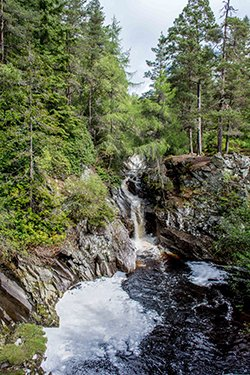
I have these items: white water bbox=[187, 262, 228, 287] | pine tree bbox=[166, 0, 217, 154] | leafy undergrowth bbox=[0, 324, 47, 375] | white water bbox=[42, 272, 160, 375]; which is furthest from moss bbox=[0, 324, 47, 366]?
pine tree bbox=[166, 0, 217, 154]

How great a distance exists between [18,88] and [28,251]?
5885mm

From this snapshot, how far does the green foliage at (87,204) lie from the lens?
9.92m

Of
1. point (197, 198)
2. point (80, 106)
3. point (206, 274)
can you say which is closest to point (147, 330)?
point (206, 274)

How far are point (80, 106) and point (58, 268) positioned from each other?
1184 cm

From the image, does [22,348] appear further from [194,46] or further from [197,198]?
[194,46]

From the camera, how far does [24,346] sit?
546 centimetres

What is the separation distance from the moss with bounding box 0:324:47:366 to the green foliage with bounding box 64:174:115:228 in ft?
14.9

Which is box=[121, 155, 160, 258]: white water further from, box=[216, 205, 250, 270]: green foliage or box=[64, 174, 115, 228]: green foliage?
box=[216, 205, 250, 270]: green foliage

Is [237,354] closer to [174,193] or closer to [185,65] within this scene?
[174,193]

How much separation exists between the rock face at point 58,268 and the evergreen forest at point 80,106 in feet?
1.63

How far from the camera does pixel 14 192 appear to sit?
8617 mm

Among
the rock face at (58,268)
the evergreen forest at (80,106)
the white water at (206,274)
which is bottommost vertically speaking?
the white water at (206,274)

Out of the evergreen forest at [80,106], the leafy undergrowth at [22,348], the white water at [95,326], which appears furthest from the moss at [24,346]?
the evergreen forest at [80,106]

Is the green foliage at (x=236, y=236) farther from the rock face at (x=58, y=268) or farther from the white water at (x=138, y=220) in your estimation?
the rock face at (x=58, y=268)
